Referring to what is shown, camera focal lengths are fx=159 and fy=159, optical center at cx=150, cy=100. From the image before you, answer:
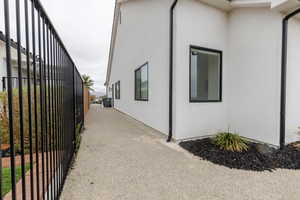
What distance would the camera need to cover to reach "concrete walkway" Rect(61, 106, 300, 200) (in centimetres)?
194

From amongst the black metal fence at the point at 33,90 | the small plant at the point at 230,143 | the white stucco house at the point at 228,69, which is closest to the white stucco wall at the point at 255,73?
the white stucco house at the point at 228,69

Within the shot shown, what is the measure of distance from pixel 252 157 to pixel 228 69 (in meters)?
2.46

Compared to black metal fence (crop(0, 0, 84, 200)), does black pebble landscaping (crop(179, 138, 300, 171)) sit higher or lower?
lower

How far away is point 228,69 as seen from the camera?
4449 millimetres

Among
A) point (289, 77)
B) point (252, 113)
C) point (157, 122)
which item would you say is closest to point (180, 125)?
point (157, 122)

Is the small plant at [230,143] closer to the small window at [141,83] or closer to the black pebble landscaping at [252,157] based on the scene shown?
the black pebble landscaping at [252,157]

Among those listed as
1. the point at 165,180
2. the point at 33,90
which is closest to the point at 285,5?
the point at 165,180

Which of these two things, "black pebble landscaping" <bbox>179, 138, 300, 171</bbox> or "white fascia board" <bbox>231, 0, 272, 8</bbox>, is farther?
"white fascia board" <bbox>231, 0, 272, 8</bbox>

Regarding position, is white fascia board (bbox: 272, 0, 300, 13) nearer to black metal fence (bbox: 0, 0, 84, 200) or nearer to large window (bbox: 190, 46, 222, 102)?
large window (bbox: 190, 46, 222, 102)

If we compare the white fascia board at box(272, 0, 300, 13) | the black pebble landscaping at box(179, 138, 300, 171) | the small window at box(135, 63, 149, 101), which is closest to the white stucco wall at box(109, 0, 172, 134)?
the small window at box(135, 63, 149, 101)

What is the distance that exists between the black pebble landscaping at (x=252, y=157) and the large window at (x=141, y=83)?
3.27 m

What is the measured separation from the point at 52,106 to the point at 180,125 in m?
2.92

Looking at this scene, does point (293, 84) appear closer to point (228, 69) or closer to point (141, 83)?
point (228, 69)

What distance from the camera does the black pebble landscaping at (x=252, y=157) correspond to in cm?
269
